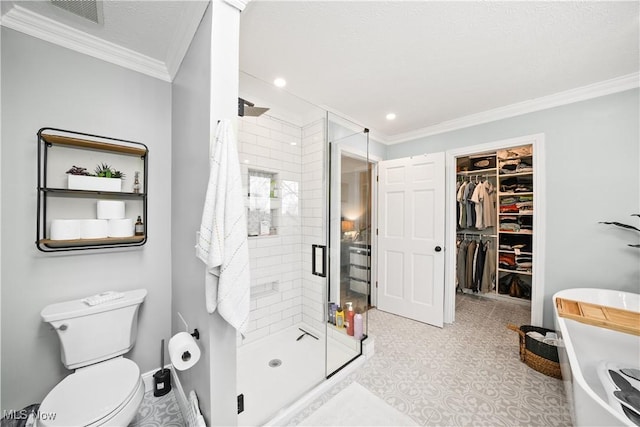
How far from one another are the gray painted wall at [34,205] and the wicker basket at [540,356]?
122 inches

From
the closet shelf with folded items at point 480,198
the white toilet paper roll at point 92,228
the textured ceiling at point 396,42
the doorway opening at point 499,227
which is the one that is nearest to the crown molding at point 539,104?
the textured ceiling at point 396,42

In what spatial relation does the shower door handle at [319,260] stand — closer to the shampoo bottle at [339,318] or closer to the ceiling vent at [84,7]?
the shampoo bottle at [339,318]

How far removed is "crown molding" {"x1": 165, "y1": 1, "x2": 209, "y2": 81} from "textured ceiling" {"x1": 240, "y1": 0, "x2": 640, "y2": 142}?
10.3 inches

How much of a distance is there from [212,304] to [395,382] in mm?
1596

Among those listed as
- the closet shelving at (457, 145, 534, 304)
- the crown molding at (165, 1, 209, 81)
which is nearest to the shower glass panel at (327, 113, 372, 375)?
the crown molding at (165, 1, 209, 81)

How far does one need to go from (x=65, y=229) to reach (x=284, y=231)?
1475 millimetres

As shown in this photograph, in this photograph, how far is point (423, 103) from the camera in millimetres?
2484

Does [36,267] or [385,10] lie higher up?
[385,10]

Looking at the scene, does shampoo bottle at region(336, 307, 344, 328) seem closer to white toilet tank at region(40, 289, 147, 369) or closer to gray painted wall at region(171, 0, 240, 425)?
gray painted wall at region(171, 0, 240, 425)

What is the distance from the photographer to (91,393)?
3.93 feet

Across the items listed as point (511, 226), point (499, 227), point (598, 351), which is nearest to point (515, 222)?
point (511, 226)

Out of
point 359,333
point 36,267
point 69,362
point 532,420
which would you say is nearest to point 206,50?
point 36,267

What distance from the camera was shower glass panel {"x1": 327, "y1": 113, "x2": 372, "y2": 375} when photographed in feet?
7.17

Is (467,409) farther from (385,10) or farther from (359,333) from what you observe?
(385,10)
